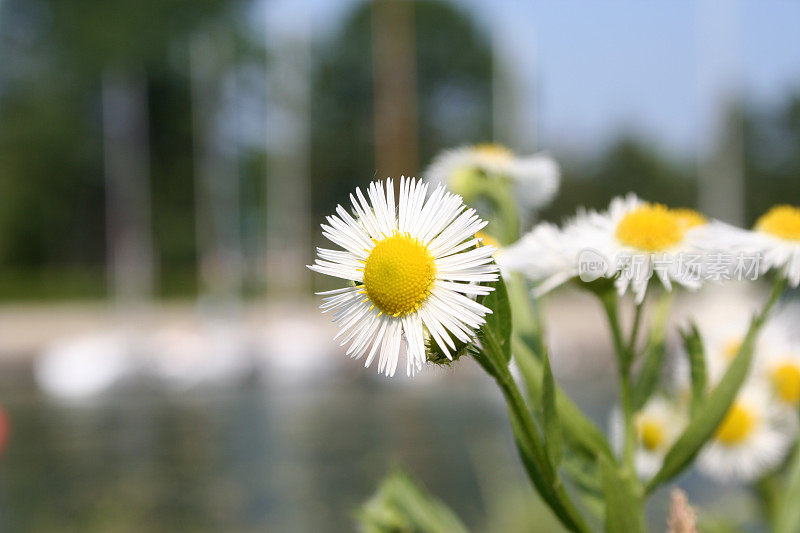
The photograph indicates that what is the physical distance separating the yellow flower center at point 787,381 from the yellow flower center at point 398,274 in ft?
2.58

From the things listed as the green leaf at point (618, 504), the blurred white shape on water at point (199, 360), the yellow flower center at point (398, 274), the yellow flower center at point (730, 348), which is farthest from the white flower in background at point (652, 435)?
the blurred white shape on water at point (199, 360)

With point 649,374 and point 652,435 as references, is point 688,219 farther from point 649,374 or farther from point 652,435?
point 652,435

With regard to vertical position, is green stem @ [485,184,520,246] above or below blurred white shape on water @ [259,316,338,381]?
above

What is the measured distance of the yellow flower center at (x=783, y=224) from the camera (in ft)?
3.22

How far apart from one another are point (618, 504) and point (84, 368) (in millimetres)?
16468

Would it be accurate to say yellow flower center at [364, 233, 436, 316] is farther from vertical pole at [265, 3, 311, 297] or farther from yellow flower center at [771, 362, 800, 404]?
vertical pole at [265, 3, 311, 297]

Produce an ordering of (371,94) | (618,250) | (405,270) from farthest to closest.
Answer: (371,94) → (618,250) → (405,270)

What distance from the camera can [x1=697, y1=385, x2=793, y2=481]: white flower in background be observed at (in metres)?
1.30

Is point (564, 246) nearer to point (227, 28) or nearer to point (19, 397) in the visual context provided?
point (19, 397)

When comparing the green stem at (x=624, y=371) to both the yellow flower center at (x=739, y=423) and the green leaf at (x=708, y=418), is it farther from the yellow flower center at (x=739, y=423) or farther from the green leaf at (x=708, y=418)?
the yellow flower center at (x=739, y=423)

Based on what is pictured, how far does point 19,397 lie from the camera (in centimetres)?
1520

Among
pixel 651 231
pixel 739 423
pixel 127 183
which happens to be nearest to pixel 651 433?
pixel 739 423

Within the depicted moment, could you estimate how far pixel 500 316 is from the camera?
77 centimetres

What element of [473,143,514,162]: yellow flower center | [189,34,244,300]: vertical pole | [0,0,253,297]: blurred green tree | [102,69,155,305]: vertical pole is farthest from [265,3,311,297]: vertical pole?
[473,143,514,162]: yellow flower center
